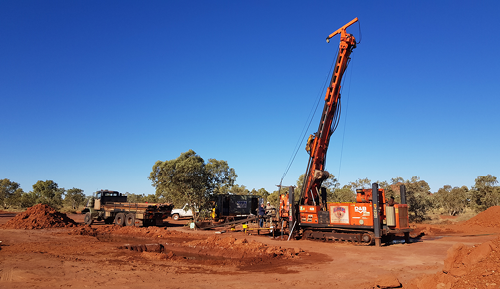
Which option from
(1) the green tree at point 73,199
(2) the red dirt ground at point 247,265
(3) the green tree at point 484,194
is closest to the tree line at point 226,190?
(3) the green tree at point 484,194

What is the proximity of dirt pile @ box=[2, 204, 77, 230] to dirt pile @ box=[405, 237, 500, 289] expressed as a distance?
24.5 m

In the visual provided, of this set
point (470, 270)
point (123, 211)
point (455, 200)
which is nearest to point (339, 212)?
point (470, 270)

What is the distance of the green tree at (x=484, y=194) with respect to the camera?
3532 centimetres

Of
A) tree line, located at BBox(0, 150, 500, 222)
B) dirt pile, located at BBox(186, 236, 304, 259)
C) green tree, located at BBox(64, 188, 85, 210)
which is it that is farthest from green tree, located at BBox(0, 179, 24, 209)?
dirt pile, located at BBox(186, 236, 304, 259)

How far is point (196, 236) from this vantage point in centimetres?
2003

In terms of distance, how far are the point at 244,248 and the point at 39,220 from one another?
57.7 feet

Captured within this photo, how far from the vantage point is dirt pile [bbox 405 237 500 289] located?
5.88 metres

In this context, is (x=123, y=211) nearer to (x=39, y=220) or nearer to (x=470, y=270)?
(x=39, y=220)

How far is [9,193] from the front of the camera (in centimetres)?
6375

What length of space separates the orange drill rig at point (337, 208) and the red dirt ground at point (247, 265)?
91 centimetres

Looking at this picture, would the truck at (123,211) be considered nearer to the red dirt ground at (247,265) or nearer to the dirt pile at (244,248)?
the red dirt ground at (247,265)

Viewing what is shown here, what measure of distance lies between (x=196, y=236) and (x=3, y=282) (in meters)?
12.2

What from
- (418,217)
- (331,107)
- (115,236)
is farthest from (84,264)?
(418,217)

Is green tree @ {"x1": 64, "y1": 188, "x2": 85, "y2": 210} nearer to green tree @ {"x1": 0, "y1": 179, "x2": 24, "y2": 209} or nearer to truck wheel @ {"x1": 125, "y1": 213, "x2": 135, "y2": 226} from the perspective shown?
green tree @ {"x1": 0, "y1": 179, "x2": 24, "y2": 209}
